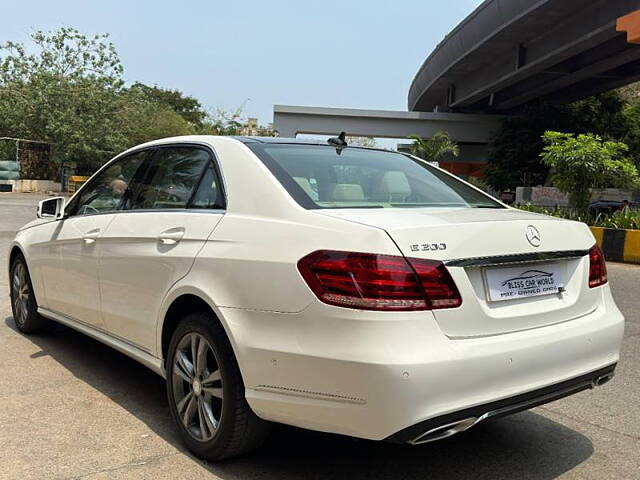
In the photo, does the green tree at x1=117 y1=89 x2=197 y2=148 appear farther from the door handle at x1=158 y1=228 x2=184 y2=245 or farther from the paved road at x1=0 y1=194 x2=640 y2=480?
the door handle at x1=158 y1=228 x2=184 y2=245

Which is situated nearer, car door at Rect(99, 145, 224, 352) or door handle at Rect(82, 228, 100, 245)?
car door at Rect(99, 145, 224, 352)

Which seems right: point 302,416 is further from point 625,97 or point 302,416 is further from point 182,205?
point 625,97

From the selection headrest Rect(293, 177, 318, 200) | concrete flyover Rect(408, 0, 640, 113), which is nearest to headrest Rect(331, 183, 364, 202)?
headrest Rect(293, 177, 318, 200)

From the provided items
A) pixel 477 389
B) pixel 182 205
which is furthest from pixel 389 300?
pixel 182 205

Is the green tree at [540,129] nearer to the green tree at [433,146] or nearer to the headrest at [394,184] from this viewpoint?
the green tree at [433,146]

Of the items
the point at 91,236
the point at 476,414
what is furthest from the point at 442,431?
the point at 91,236

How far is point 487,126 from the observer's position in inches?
1791

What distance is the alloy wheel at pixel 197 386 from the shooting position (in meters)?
3.03

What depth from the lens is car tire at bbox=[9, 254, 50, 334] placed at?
17.3 ft

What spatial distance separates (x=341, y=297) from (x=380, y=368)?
31 centimetres

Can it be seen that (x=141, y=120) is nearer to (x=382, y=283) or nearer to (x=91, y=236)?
(x=91, y=236)

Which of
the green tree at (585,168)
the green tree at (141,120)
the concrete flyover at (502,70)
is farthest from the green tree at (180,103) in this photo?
the green tree at (585,168)

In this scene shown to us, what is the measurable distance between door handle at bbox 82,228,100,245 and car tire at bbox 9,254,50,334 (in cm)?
133

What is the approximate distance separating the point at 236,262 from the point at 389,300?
2.57 feet
